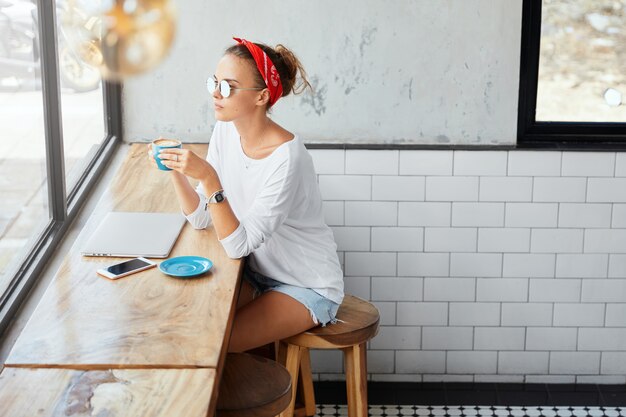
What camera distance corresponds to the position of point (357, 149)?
13.4 feet

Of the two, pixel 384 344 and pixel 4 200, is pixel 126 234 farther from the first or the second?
pixel 384 344

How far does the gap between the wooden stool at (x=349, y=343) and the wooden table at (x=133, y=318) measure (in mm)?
435

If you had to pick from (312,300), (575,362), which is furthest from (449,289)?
(312,300)

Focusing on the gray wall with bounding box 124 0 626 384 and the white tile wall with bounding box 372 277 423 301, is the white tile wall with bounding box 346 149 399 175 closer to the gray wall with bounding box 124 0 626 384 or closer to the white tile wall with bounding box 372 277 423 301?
the gray wall with bounding box 124 0 626 384

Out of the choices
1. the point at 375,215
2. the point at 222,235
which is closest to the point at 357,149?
the point at 375,215

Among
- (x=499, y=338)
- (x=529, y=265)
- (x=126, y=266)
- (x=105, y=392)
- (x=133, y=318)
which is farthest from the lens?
(x=499, y=338)

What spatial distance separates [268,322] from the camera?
307 cm

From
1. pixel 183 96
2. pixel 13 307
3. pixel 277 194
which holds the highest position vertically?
pixel 183 96

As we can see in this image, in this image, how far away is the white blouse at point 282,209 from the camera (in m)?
3.00

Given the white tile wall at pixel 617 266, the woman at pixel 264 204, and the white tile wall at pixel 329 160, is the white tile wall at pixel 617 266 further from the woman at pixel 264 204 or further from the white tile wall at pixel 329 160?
the woman at pixel 264 204

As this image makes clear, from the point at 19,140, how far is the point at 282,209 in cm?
84

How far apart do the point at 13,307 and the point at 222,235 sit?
2.15ft

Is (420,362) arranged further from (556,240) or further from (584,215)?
(584,215)

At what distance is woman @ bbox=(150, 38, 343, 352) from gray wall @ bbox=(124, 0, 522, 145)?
2.73 feet
